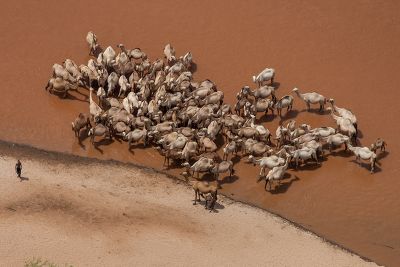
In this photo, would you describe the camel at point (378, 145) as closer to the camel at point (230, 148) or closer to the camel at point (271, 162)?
the camel at point (271, 162)

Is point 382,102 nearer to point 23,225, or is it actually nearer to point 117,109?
point 117,109

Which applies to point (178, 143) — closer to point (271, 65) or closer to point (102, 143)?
point (102, 143)

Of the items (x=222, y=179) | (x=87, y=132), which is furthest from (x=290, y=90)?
(x=87, y=132)

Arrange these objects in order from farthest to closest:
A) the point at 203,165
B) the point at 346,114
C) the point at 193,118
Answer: the point at 346,114 → the point at 193,118 → the point at 203,165

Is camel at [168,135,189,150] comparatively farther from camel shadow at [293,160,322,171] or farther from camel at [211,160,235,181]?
camel shadow at [293,160,322,171]

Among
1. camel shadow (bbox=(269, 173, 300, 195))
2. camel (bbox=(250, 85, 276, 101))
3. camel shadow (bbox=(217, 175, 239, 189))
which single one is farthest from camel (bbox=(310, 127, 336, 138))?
camel shadow (bbox=(217, 175, 239, 189))

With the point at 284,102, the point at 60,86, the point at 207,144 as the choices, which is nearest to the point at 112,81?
the point at 60,86

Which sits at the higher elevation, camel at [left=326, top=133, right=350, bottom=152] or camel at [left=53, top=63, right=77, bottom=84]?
camel at [left=53, top=63, right=77, bottom=84]
